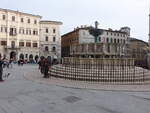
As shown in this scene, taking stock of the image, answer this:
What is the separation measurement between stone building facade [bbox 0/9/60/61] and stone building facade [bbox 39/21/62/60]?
1.59 metres

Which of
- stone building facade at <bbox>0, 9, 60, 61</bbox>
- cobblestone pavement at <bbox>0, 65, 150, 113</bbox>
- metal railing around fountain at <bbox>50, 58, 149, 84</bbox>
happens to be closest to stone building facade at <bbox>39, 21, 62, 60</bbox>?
stone building facade at <bbox>0, 9, 60, 61</bbox>

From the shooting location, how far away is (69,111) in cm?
649

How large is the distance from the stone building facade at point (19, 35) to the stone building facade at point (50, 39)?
1.59m

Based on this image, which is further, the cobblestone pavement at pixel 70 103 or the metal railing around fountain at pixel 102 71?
the metal railing around fountain at pixel 102 71

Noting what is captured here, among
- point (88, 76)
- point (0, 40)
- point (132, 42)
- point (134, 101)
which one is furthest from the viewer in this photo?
point (132, 42)

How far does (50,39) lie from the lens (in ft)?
197

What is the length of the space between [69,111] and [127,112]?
193 cm

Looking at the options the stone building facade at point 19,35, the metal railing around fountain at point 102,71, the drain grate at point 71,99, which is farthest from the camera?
the stone building facade at point 19,35

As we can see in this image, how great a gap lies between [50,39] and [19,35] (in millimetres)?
10267

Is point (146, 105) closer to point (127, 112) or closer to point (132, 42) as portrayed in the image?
point (127, 112)

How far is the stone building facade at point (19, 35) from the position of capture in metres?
50.7

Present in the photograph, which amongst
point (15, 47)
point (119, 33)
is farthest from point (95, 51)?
point (119, 33)

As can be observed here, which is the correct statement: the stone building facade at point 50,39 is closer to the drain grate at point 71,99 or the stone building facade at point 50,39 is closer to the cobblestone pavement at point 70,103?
the cobblestone pavement at point 70,103

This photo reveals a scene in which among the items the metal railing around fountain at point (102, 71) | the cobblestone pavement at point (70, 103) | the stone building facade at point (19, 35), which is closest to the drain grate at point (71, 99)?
the cobblestone pavement at point (70, 103)
